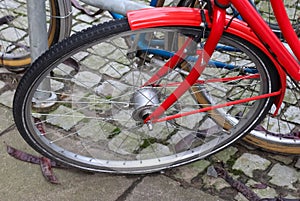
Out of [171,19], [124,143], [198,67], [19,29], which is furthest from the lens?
[19,29]

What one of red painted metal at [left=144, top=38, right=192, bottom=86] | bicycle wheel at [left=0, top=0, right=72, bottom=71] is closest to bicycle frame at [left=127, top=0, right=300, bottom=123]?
red painted metal at [left=144, top=38, right=192, bottom=86]

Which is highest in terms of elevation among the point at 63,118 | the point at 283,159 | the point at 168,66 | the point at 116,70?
the point at 168,66

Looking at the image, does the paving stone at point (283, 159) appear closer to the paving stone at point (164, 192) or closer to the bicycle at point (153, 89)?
the bicycle at point (153, 89)

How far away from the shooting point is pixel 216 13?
7.93 feet

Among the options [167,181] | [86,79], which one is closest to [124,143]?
[167,181]

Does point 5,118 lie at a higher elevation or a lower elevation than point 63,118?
lower

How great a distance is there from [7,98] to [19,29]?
873 millimetres

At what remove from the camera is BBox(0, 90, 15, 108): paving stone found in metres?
3.73

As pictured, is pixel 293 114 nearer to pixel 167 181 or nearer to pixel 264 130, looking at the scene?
pixel 264 130

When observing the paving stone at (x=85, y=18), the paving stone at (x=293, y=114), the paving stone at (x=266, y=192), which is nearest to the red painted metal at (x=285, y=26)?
the paving stone at (x=266, y=192)

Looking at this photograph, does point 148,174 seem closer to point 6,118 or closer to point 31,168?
point 31,168

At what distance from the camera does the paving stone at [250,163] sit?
3359mm

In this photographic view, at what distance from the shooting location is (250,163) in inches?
134

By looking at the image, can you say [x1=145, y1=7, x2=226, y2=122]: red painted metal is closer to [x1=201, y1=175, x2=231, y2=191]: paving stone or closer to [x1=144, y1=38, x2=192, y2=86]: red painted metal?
[x1=144, y1=38, x2=192, y2=86]: red painted metal
